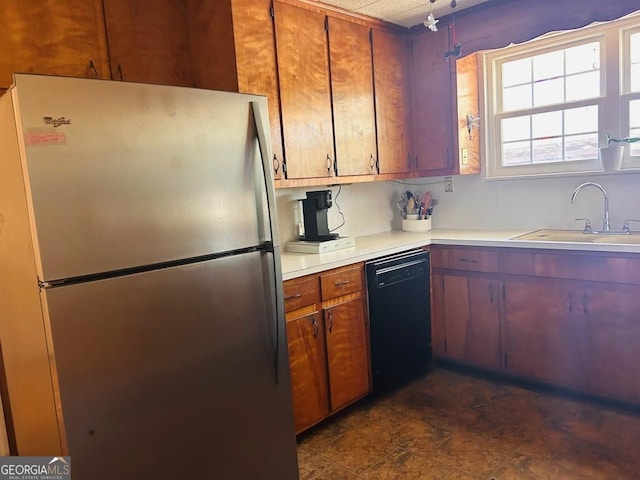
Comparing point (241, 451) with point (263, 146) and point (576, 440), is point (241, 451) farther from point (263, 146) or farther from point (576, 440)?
point (576, 440)

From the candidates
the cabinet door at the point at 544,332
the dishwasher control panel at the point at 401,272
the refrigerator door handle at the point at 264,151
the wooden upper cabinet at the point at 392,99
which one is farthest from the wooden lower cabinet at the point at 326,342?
the wooden upper cabinet at the point at 392,99

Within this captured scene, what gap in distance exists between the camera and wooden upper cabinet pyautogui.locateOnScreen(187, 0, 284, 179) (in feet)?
7.49

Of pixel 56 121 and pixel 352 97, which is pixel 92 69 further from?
pixel 352 97

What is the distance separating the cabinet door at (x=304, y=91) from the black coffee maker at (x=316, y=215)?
0.45 feet

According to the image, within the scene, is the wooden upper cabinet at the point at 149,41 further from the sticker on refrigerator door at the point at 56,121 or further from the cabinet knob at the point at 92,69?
the sticker on refrigerator door at the point at 56,121

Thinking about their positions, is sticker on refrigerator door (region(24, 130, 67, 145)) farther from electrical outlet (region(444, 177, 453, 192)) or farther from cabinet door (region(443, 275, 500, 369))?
electrical outlet (region(444, 177, 453, 192))

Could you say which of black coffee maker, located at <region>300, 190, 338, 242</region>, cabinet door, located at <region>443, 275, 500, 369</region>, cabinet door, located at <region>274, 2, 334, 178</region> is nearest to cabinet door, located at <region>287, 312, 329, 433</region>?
black coffee maker, located at <region>300, 190, 338, 242</region>

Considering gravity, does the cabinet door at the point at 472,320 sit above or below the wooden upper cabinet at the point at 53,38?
below

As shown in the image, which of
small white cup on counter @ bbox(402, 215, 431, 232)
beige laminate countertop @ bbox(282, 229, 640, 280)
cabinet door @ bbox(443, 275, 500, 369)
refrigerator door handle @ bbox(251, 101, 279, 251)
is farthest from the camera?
small white cup on counter @ bbox(402, 215, 431, 232)

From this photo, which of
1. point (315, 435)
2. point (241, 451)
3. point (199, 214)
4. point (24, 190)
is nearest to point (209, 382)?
point (241, 451)

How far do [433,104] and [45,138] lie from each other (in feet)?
8.37

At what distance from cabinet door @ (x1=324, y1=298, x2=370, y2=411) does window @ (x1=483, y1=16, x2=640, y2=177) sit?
60.8 inches

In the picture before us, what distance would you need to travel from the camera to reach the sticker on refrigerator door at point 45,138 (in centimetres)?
128

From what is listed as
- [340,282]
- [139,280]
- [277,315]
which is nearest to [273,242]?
[277,315]
